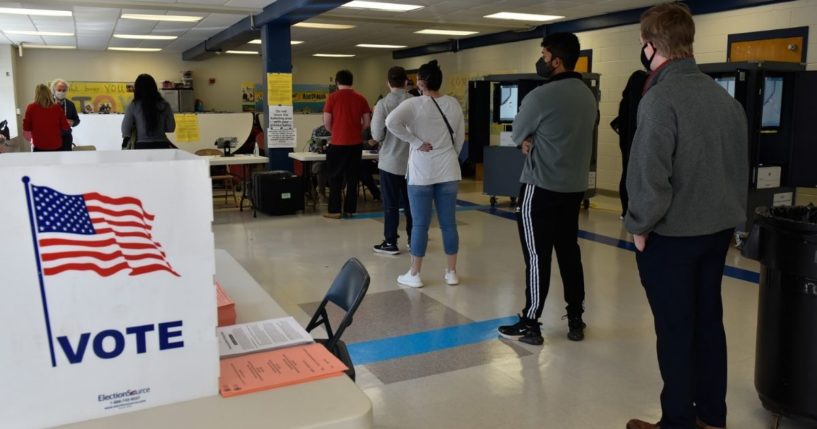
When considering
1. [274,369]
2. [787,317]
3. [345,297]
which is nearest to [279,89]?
[345,297]

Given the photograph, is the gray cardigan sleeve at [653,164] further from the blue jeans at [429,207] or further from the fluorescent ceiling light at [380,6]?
the fluorescent ceiling light at [380,6]

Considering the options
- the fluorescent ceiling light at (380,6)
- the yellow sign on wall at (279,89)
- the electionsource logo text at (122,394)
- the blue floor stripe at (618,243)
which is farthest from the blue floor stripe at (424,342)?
the fluorescent ceiling light at (380,6)

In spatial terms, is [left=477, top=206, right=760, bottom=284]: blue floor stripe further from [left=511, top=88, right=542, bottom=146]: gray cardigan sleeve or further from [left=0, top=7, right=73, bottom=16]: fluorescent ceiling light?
[left=0, top=7, right=73, bottom=16]: fluorescent ceiling light

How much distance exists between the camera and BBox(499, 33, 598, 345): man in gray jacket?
3.22 m

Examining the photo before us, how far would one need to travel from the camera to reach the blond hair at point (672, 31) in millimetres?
2211

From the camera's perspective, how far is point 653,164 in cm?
217

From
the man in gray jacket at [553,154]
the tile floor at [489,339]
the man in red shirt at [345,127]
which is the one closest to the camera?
the tile floor at [489,339]

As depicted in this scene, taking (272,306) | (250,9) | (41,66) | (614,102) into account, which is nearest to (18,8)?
(250,9)

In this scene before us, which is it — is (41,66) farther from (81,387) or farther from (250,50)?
(81,387)

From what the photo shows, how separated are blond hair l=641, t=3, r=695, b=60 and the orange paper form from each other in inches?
62.9

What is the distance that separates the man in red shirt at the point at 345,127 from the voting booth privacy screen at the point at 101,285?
607 cm

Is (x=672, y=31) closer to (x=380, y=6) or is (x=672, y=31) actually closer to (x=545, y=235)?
(x=545, y=235)

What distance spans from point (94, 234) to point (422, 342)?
9.30ft

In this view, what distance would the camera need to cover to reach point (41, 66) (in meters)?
14.5
